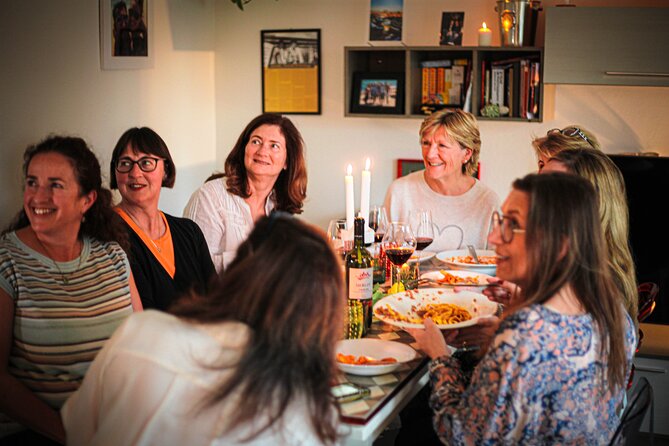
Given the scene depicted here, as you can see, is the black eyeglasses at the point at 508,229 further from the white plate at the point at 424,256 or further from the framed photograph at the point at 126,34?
the framed photograph at the point at 126,34

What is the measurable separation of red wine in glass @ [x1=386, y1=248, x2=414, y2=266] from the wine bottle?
389mm

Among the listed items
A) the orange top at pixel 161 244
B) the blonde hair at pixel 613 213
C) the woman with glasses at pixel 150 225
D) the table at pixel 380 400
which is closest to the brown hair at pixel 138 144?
the woman with glasses at pixel 150 225

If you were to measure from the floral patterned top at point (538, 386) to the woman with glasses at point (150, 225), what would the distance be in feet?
3.92

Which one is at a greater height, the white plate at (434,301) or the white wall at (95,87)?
the white wall at (95,87)

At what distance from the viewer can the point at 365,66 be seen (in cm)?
473

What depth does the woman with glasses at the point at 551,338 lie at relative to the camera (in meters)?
1.62

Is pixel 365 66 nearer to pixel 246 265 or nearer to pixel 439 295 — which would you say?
pixel 439 295

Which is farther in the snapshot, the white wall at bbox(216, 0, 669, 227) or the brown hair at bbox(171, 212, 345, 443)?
the white wall at bbox(216, 0, 669, 227)

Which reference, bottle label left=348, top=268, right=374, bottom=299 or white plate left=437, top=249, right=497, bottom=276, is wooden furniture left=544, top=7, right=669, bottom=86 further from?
bottle label left=348, top=268, right=374, bottom=299

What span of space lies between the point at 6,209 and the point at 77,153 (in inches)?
51.2

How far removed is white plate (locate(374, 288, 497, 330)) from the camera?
231 centimetres

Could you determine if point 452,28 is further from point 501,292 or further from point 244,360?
point 244,360

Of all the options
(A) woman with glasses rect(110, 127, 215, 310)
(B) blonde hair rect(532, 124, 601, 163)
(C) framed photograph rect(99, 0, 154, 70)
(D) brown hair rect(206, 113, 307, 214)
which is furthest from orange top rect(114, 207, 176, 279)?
(C) framed photograph rect(99, 0, 154, 70)

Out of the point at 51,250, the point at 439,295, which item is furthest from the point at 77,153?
the point at 439,295
